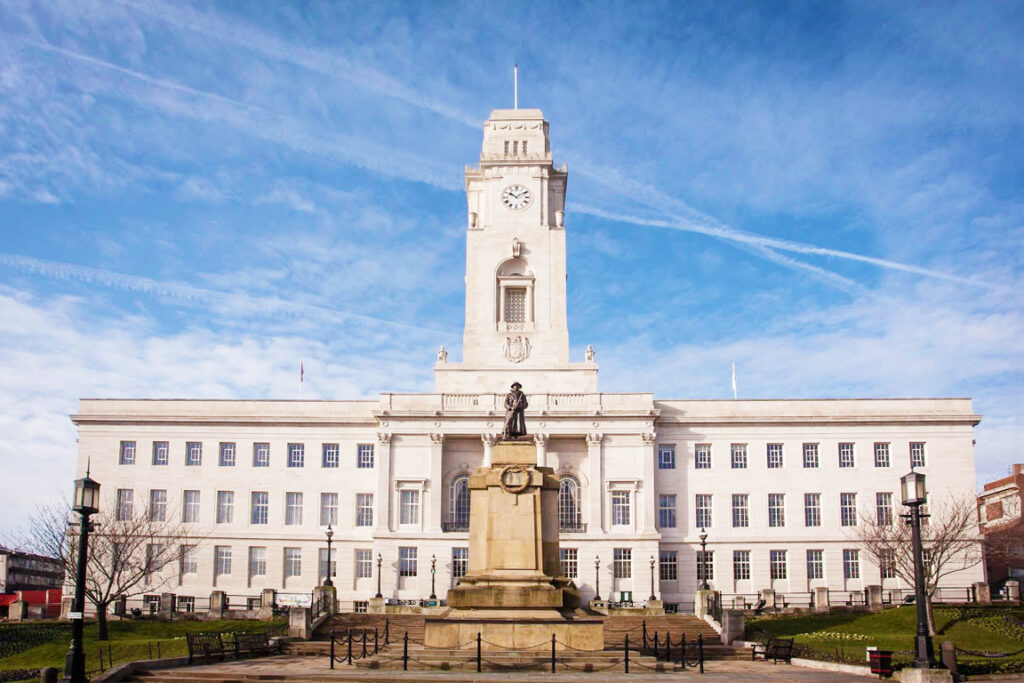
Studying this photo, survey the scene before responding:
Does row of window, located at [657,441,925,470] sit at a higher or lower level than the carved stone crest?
lower

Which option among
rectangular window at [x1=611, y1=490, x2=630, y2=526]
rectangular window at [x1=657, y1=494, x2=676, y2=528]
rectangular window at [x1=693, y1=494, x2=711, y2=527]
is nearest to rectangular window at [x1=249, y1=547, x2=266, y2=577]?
rectangular window at [x1=611, y1=490, x2=630, y2=526]

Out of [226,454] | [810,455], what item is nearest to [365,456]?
[226,454]

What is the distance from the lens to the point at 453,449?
65.2m

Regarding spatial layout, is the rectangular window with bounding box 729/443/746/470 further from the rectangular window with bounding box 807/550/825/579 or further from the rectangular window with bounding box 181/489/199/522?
the rectangular window with bounding box 181/489/199/522

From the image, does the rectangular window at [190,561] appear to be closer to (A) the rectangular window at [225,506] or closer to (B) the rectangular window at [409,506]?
(A) the rectangular window at [225,506]

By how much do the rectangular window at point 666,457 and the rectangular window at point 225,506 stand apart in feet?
88.7

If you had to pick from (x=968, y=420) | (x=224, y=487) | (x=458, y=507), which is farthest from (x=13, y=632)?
(x=968, y=420)

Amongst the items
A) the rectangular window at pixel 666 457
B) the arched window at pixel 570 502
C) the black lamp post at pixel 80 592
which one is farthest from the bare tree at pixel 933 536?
the black lamp post at pixel 80 592

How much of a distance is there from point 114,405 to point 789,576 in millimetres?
44236

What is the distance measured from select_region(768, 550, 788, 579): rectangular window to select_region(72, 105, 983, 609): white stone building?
0.08m

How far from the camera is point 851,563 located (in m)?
63.6

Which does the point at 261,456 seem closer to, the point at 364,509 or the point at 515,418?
the point at 364,509

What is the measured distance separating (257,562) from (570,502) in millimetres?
19910

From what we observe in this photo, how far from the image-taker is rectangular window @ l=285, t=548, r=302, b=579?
211ft
